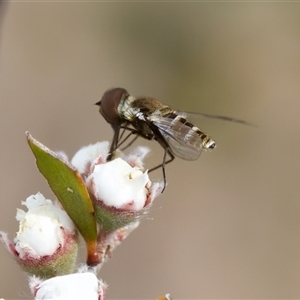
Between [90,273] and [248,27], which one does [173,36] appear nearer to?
[248,27]

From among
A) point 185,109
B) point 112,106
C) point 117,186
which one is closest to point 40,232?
point 117,186

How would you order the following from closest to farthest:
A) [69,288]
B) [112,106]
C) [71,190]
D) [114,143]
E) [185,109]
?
[69,288] < [71,190] < [114,143] < [112,106] < [185,109]

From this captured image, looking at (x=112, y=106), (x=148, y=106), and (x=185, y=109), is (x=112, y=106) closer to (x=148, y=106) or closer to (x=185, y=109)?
(x=148, y=106)

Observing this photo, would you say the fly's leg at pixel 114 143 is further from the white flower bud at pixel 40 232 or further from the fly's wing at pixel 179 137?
the white flower bud at pixel 40 232

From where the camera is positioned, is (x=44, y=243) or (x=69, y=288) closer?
(x=69, y=288)

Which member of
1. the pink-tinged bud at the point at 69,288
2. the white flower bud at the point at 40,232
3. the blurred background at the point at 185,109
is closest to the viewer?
the pink-tinged bud at the point at 69,288

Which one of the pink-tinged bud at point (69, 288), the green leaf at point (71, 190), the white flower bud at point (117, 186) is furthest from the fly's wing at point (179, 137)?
the pink-tinged bud at point (69, 288)
